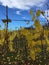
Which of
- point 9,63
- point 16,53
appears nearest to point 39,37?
point 9,63

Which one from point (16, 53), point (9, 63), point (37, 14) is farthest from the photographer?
point (16, 53)

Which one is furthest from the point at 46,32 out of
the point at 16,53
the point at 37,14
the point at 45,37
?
the point at 16,53

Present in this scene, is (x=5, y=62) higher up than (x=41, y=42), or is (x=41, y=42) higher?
(x=41, y=42)

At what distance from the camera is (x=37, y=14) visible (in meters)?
1.92

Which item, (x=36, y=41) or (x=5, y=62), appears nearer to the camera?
(x=36, y=41)

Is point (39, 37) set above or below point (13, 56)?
above

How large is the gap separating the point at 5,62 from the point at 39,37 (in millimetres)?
1702

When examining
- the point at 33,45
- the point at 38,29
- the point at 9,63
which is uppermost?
the point at 38,29

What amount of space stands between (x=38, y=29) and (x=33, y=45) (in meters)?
0.14

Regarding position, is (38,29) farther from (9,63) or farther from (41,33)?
(9,63)

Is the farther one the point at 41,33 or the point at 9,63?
the point at 9,63

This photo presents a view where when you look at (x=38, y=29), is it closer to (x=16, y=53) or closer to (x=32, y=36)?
(x=32, y=36)

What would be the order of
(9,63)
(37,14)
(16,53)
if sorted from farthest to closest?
1. (16,53)
2. (9,63)
3. (37,14)

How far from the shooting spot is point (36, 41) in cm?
202
